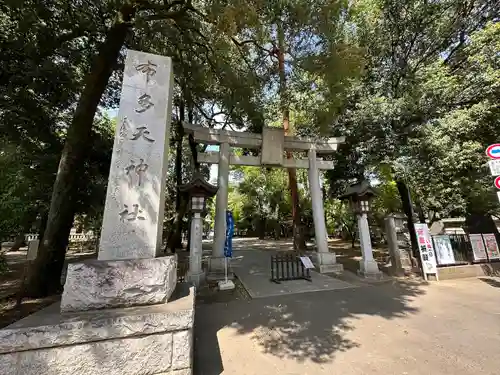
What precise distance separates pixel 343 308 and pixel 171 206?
1363 centimetres

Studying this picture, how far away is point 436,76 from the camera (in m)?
8.03

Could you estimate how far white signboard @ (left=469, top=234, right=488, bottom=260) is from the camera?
307 inches

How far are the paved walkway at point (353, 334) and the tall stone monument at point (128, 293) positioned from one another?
3.46ft

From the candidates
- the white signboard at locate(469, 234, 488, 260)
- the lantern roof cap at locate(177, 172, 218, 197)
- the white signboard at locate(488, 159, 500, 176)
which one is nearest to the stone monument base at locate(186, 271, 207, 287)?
the lantern roof cap at locate(177, 172, 218, 197)

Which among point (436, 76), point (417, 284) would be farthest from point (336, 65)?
point (417, 284)

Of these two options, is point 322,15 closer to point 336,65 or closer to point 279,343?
point 336,65

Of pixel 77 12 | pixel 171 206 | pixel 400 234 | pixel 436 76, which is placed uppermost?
pixel 77 12

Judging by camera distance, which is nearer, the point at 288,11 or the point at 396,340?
the point at 396,340

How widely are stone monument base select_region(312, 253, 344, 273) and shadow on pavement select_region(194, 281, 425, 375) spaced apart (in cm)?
202

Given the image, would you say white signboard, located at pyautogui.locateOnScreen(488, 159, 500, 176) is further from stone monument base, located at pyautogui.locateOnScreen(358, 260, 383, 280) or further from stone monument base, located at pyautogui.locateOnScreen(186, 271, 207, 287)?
stone monument base, located at pyautogui.locateOnScreen(186, 271, 207, 287)

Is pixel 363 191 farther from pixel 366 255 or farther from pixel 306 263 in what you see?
pixel 306 263

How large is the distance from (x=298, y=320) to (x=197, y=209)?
4342mm

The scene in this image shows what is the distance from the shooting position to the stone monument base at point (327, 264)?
28.0 feet

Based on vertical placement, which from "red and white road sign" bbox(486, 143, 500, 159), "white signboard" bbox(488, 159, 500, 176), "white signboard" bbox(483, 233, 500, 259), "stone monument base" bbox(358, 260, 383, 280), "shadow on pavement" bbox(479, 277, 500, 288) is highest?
"red and white road sign" bbox(486, 143, 500, 159)
